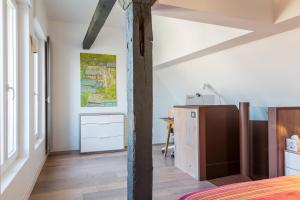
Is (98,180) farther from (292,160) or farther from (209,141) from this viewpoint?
(292,160)

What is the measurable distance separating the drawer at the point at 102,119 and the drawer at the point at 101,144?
0.34 metres

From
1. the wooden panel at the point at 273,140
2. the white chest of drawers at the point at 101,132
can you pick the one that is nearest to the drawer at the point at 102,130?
the white chest of drawers at the point at 101,132

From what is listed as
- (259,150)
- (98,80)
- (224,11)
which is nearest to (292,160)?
(259,150)

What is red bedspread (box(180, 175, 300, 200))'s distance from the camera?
3.98 feet

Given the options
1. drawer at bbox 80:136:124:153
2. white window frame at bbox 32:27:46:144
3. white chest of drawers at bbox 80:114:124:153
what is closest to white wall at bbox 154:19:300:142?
white chest of drawers at bbox 80:114:124:153

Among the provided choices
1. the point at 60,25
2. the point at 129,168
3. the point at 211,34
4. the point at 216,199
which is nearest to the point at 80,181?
the point at 129,168

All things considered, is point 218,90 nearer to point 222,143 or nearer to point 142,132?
point 222,143

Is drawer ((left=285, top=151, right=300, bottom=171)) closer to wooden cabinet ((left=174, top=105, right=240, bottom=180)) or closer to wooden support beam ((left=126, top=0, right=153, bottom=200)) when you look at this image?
wooden cabinet ((left=174, top=105, right=240, bottom=180))

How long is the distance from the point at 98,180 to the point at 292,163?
2.29 meters

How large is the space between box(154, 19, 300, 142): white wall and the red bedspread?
1.49m

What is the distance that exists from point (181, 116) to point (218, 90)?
79cm

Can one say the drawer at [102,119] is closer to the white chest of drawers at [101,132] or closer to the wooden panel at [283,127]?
the white chest of drawers at [101,132]

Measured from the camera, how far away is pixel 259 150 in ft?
10.5

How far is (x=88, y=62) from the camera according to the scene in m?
4.80
